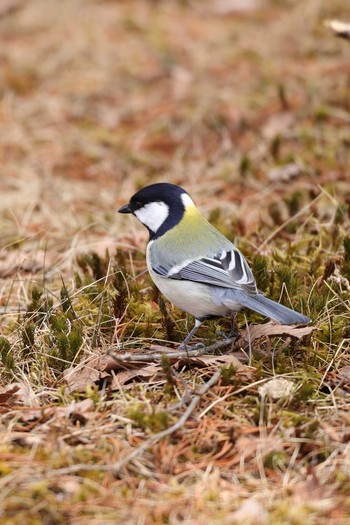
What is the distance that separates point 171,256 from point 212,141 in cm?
402

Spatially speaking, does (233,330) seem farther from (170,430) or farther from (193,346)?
(170,430)

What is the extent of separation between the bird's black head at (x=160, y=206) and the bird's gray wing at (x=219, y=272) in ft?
1.20

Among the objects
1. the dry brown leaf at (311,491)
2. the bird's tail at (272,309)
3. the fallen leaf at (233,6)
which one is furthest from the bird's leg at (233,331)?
the fallen leaf at (233,6)

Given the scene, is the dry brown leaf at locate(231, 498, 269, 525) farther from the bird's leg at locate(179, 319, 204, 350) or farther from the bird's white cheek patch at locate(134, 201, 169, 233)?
the bird's white cheek patch at locate(134, 201, 169, 233)

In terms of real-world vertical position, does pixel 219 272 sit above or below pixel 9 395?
above

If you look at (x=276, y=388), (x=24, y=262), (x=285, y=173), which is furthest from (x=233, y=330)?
(x=285, y=173)

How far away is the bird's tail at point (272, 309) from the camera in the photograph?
3.47 metres

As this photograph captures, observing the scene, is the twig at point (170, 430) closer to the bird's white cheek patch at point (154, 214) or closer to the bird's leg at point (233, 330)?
the bird's leg at point (233, 330)

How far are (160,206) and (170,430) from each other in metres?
1.57

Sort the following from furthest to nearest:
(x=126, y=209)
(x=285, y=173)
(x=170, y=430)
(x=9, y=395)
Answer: (x=285, y=173), (x=126, y=209), (x=9, y=395), (x=170, y=430)

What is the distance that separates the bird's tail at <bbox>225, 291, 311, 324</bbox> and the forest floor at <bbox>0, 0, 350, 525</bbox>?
0.60 feet

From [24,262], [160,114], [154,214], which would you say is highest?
[154,214]

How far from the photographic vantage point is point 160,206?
14.3 ft

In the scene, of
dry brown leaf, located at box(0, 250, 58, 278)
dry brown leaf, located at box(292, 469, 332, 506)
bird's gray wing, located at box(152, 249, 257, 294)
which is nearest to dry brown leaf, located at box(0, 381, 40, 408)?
bird's gray wing, located at box(152, 249, 257, 294)
